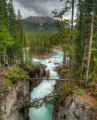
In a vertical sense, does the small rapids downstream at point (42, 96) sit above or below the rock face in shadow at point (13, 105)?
below

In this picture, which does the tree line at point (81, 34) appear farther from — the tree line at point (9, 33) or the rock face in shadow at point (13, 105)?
the tree line at point (9, 33)

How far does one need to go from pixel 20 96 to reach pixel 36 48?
4313 cm

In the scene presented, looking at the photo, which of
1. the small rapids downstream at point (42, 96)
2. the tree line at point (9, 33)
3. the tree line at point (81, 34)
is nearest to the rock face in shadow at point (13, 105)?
the small rapids downstream at point (42, 96)

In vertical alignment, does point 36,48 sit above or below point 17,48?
above

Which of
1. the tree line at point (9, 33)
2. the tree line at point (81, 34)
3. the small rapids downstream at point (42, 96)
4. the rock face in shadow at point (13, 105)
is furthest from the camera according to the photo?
the small rapids downstream at point (42, 96)

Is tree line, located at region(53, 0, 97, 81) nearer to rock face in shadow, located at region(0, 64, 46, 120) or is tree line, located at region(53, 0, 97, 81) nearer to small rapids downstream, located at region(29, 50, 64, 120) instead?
small rapids downstream, located at region(29, 50, 64, 120)

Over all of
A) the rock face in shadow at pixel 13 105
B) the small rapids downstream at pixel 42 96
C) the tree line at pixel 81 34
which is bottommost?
the small rapids downstream at pixel 42 96

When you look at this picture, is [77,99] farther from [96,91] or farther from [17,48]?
[17,48]

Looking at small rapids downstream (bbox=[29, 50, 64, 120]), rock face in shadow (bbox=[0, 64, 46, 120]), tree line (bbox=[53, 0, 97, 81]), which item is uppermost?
tree line (bbox=[53, 0, 97, 81])

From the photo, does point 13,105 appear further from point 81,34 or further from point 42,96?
point 81,34

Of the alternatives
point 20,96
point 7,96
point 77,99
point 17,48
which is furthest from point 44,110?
point 17,48

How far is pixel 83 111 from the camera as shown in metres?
5.46

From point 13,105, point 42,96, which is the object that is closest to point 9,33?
point 13,105

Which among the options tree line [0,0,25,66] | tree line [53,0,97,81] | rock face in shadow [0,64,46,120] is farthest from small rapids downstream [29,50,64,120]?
tree line [0,0,25,66]
